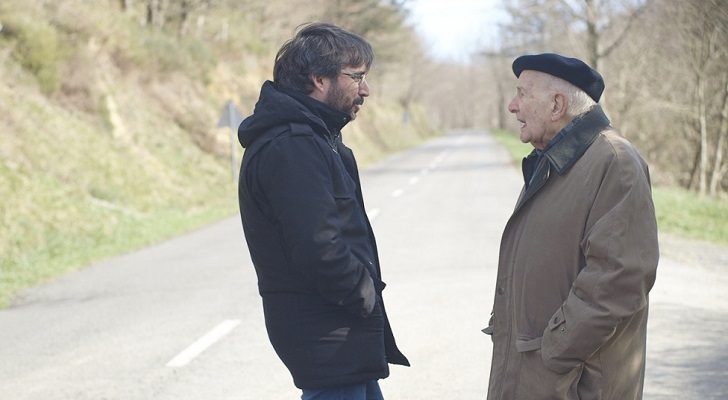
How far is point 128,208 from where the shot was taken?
17.2 meters

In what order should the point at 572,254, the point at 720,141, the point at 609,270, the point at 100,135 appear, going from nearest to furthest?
the point at 609,270
the point at 572,254
the point at 100,135
the point at 720,141

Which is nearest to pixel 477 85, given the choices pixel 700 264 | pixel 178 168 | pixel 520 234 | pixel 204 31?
pixel 204 31

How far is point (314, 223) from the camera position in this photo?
2.75 meters

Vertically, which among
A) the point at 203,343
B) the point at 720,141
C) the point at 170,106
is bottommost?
the point at 720,141

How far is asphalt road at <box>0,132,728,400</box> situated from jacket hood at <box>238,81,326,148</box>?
291 centimetres

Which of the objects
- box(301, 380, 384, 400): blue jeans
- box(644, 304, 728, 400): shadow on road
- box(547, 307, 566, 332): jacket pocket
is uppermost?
box(547, 307, 566, 332): jacket pocket

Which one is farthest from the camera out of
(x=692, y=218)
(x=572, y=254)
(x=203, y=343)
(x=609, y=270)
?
(x=692, y=218)

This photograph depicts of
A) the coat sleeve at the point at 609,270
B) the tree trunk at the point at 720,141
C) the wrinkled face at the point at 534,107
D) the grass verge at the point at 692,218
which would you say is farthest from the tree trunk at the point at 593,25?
the coat sleeve at the point at 609,270

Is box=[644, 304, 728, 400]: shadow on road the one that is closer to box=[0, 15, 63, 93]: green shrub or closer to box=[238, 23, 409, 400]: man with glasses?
box=[238, 23, 409, 400]: man with glasses

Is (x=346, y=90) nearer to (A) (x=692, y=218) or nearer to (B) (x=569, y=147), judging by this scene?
(B) (x=569, y=147)

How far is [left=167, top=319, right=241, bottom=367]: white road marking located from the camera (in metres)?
6.39

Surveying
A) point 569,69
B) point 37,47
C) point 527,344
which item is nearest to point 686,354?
point 527,344

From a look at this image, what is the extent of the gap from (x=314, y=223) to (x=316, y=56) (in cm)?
59

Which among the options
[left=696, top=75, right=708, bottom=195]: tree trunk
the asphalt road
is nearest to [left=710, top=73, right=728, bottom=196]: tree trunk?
[left=696, top=75, right=708, bottom=195]: tree trunk
